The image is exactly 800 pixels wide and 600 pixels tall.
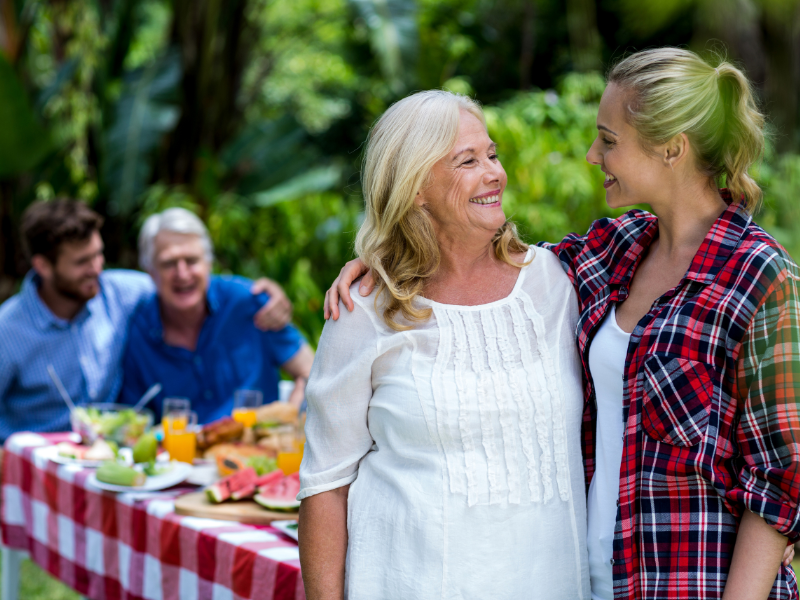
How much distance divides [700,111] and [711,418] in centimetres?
65

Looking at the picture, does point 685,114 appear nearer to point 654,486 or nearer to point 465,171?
point 465,171

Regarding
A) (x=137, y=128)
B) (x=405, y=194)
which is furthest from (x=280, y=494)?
(x=137, y=128)

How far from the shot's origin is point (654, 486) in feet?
5.49

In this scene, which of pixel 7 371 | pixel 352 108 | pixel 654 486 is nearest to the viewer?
pixel 654 486

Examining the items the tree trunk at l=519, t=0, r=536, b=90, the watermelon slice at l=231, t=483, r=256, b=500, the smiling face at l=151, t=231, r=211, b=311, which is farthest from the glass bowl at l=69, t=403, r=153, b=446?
the tree trunk at l=519, t=0, r=536, b=90

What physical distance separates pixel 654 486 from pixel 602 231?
683 millimetres

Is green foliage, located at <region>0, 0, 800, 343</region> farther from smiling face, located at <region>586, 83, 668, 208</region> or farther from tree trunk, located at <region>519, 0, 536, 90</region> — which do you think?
smiling face, located at <region>586, 83, 668, 208</region>

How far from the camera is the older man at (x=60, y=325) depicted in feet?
12.9

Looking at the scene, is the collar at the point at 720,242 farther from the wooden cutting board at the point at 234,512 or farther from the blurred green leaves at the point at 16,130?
the blurred green leaves at the point at 16,130

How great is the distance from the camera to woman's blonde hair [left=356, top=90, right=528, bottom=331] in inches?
76.5

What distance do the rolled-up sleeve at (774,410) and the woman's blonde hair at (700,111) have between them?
30 cm

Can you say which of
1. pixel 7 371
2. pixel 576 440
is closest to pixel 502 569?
pixel 576 440

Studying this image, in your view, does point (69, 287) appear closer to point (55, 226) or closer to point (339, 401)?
A: point (55, 226)

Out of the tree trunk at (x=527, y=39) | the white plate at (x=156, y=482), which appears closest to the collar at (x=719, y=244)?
the white plate at (x=156, y=482)
